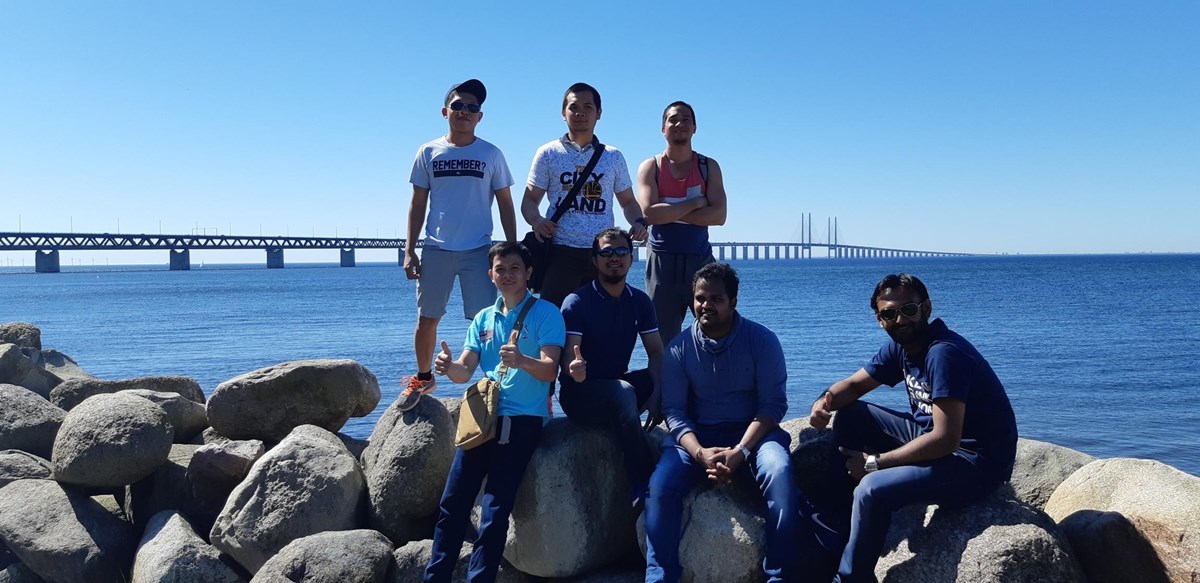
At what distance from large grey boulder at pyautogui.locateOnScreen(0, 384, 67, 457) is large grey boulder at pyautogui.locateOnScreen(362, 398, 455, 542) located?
3682 mm

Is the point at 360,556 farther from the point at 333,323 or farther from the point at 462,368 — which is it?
the point at 333,323

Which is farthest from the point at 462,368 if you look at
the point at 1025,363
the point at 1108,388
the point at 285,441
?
the point at 1025,363

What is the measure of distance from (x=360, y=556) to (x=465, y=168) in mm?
2976

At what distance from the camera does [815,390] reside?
62.4 feet

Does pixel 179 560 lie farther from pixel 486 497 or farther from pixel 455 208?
pixel 455 208

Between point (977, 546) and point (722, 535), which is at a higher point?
point (977, 546)

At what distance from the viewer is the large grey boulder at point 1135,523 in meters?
4.55

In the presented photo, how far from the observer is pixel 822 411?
5.42 m

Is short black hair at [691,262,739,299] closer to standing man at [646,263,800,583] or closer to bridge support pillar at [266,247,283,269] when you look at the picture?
standing man at [646,263,800,583]

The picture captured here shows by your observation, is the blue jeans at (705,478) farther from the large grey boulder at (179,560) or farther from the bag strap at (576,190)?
the large grey boulder at (179,560)

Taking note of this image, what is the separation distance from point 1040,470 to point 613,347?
2711 millimetres

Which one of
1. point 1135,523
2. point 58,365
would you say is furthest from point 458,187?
point 58,365

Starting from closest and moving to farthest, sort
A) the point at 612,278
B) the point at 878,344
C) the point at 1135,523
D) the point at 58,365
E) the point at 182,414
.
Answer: the point at 1135,523, the point at 612,278, the point at 182,414, the point at 58,365, the point at 878,344

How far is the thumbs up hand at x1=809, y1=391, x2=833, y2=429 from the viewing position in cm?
538
